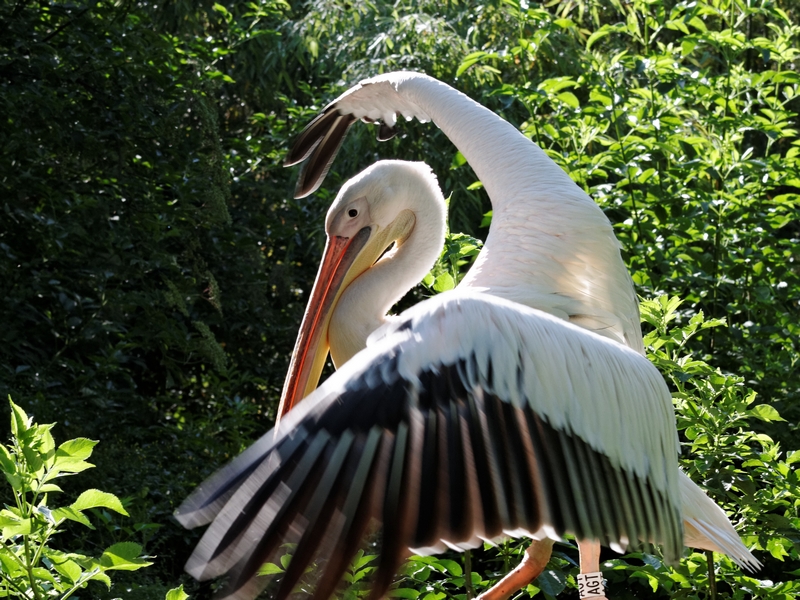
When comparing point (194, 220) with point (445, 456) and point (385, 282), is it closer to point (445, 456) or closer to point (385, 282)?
point (385, 282)

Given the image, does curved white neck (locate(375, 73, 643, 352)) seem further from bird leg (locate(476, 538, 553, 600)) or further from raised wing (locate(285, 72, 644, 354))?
bird leg (locate(476, 538, 553, 600))

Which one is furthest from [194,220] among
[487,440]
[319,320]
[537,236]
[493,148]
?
[487,440]

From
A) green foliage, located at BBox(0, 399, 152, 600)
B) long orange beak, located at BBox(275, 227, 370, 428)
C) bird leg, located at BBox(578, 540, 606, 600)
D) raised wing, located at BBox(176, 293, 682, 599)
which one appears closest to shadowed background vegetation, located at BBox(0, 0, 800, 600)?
bird leg, located at BBox(578, 540, 606, 600)

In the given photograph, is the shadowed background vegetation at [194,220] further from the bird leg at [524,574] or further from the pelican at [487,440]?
the pelican at [487,440]

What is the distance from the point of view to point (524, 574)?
2.46m

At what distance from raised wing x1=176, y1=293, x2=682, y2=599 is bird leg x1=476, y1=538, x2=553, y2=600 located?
45 cm

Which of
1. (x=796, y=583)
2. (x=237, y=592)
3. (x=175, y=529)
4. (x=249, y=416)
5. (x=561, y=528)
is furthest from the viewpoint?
(x=249, y=416)

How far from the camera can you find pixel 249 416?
189 inches

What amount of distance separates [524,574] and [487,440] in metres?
0.87

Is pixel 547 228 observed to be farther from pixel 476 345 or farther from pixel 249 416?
pixel 249 416

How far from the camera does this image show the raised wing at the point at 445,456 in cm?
151

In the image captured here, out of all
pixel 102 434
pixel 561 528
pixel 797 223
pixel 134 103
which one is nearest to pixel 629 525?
pixel 561 528

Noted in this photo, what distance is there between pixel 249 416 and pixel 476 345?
10.4 feet

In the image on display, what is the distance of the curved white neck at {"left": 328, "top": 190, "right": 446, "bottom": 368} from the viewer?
285 centimetres
